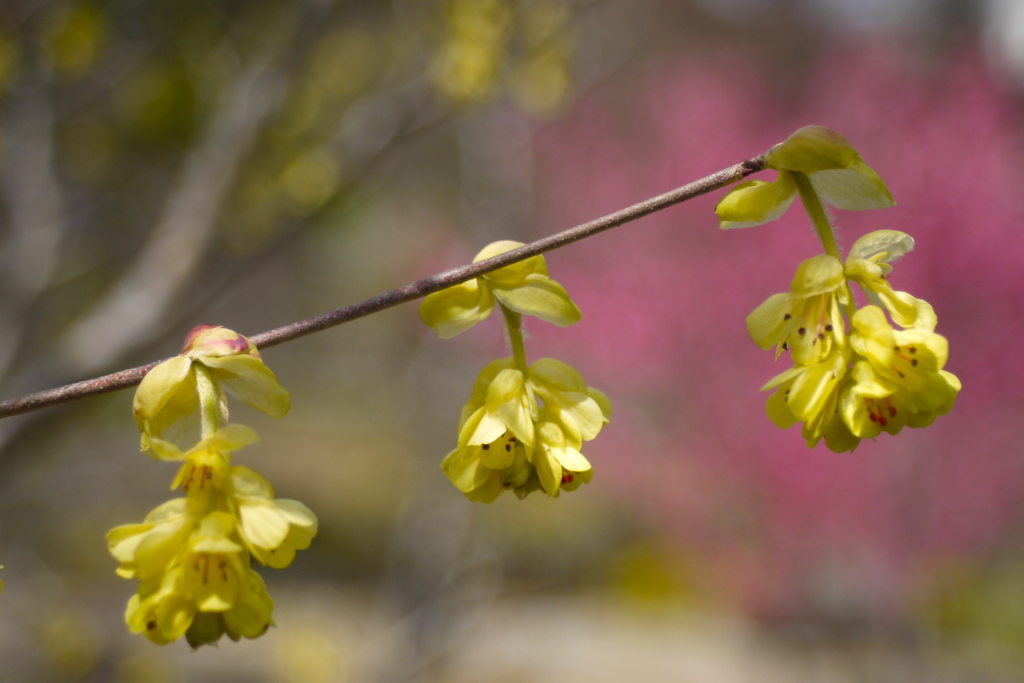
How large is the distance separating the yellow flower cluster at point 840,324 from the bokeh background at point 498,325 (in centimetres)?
126

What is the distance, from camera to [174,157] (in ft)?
7.70

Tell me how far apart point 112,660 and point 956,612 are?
14.6 feet

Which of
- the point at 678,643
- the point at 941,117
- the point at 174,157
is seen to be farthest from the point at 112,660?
the point at 941,117

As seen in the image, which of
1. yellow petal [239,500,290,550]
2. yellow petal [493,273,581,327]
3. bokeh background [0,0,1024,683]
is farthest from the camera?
bokeh background [0,0,1024,683]

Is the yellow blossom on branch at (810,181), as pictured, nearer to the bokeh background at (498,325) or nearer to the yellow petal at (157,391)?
the yellow petal at (157,391)

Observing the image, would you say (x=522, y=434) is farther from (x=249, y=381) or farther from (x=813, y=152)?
(x=813, y=152)

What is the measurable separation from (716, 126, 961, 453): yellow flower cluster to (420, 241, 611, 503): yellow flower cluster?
0.54 ft

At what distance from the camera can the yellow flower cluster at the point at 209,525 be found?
18.0 inches

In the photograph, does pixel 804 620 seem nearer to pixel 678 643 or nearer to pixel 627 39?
pixel 678 643

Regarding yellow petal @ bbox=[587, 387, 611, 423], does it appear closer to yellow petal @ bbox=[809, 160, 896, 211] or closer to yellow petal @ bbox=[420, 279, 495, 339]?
yellow petal @ bbox=[420, 279, 495, 339]

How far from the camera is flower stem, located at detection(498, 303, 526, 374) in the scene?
580 millimetres

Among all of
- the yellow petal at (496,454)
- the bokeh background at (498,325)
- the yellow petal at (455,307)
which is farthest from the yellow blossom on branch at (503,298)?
the bokeh background at (498,325)

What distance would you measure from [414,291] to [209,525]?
9.1 inches

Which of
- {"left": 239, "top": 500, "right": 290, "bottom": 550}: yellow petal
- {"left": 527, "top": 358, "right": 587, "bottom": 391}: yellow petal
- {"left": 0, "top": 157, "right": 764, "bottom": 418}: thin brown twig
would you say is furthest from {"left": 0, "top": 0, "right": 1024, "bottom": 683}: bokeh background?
{"left": 527, "top": 358, "right": 587, "bottom": 391}: yellow petal
